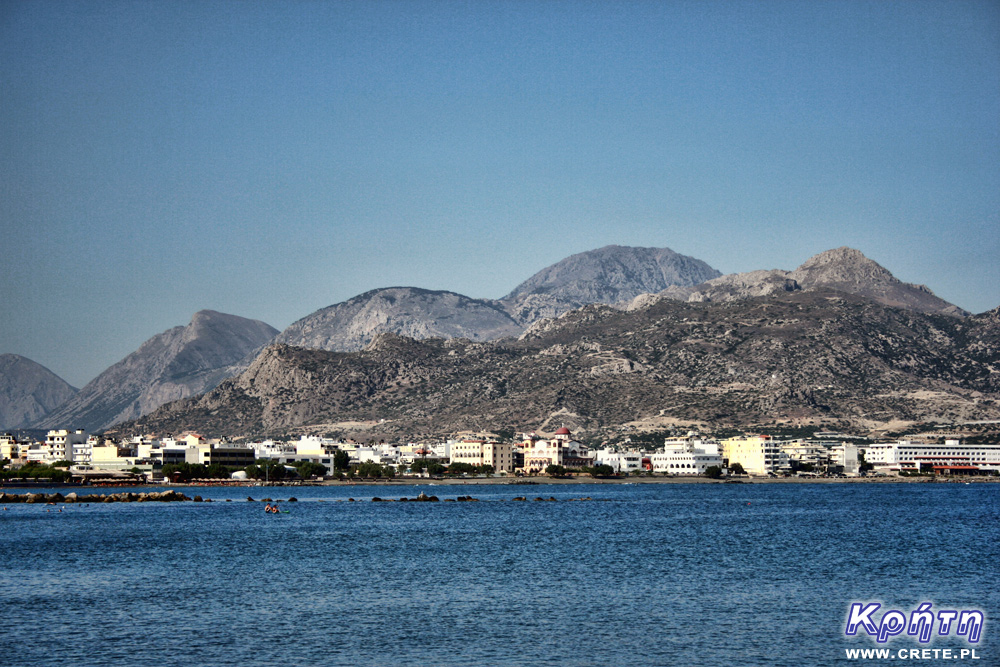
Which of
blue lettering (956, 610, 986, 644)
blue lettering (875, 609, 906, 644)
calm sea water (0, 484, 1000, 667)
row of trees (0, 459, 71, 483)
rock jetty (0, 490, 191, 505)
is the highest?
row of trees (0, 459, 71, 483)

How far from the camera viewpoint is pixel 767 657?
41344 millimetres

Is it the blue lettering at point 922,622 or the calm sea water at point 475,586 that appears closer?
the calm sea water at point 475,586

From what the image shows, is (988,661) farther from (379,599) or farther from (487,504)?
(487,504)

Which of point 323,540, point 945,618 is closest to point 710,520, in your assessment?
point 323,540

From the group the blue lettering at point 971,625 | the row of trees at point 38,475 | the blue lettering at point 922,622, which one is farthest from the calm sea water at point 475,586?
the row of trees at point 38,475

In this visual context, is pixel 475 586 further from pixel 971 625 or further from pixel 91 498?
pixel 91 498

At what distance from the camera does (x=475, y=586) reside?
60.6 metres

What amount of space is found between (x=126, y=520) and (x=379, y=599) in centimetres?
6423

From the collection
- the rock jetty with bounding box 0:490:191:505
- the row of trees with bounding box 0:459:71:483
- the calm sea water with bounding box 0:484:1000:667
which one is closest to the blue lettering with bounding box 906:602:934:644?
the calm sea water with bounding box 0:484:1000:667

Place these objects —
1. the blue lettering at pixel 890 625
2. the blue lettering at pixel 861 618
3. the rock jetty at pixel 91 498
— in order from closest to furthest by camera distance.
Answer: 1. the blue lettering at pixel 890 625
2. the blue lettering at pixel 861 618
3. the rock jetty at pixel 91 498

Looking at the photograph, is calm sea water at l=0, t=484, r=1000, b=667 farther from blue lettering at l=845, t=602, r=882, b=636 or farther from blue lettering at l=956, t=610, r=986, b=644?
blue lettering at l=845, t=602, r=882, b=636

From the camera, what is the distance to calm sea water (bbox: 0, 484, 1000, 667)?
142 feet

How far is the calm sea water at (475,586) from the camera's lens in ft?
142

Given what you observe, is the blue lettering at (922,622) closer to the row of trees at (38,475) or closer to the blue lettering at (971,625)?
the blue lettering at (971,625)
